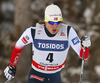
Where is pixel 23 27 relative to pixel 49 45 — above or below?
below

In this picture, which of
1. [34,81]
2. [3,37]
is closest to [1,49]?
[3,37]

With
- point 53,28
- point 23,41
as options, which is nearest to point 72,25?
point 23,41

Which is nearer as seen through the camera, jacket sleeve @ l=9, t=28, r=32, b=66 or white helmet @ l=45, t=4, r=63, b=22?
Answer: white helmet @ l=45, t=4, r=63, b=22

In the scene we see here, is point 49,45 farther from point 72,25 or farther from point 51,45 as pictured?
point 72,25

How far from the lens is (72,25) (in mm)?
7043

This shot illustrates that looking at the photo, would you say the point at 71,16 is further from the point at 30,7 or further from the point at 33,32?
the point at 33,32

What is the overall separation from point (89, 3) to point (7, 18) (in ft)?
21.2

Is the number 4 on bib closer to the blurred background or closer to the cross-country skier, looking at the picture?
the cross-country skier

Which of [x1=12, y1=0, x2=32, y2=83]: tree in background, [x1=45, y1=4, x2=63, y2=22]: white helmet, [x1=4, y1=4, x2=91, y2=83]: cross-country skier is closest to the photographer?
[x1=45, y1=4, x2=63, y2=22]: white helmet

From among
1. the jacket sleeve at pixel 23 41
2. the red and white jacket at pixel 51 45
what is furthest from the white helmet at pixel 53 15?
the jacket sleeve at pixel 23 41

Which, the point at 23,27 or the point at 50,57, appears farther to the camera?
the point at 23,27

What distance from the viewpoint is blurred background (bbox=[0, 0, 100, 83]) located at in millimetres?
6098

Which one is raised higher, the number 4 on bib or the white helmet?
the white helmet

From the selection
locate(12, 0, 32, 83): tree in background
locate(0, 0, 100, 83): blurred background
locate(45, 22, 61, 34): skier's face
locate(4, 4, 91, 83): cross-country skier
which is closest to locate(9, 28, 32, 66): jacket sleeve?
locate(4, 4, 91, 83): cross-country skier
